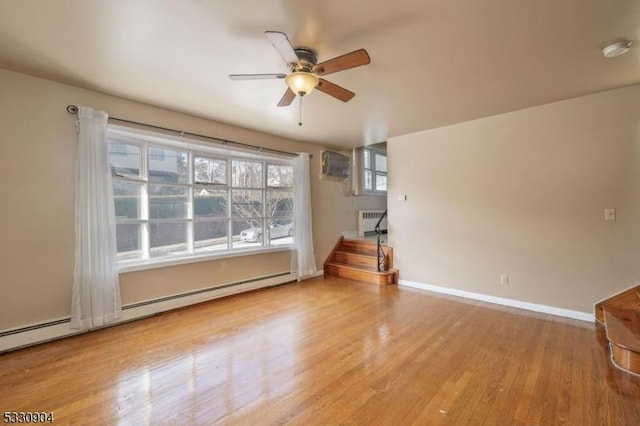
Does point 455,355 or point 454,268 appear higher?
point 454,268

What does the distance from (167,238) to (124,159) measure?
1.10 meters

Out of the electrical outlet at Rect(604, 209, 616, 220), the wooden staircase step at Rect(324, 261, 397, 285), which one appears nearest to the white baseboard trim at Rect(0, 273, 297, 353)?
the wooden staircase step at Rect(324, 261, 397, 285)

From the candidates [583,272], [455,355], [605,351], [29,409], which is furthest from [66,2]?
[583,272]

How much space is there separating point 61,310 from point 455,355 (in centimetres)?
385

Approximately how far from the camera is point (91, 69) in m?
2.62

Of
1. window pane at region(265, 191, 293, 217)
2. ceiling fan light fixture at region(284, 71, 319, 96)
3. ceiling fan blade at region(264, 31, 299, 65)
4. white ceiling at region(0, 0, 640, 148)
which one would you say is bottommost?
window pane at region(265, 191, 293, 217)

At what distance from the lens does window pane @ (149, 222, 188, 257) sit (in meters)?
3.66

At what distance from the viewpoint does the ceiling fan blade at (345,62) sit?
1.91 metres

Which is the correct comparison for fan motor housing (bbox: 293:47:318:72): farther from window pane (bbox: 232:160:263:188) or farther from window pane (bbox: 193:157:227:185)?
window pane (bbox: 232:160:263:188)

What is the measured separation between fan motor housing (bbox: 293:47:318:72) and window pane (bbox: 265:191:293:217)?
2931 millimetres

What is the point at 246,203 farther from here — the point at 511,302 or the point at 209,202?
the point at 511,302

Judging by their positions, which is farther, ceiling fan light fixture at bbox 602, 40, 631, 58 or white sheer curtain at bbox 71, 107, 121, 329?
white sheer curtain at bbox 71, 107, 121, 329

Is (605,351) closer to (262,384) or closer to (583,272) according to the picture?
(583,272)

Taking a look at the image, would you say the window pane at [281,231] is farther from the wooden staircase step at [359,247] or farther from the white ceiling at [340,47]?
the white ceiling at [340,47]
